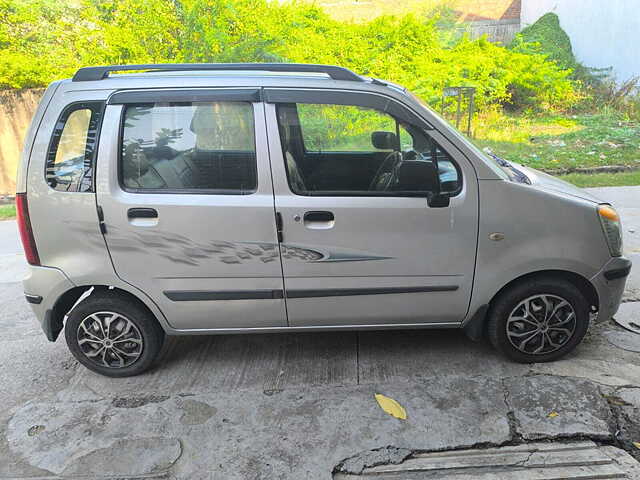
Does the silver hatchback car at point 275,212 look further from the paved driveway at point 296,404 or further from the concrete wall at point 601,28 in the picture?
the concrete wall at point 601,28

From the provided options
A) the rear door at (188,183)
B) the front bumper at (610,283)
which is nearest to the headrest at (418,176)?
the rear door at (188,183)

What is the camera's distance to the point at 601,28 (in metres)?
12.5

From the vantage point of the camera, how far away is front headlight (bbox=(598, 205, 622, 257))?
9.40 feet

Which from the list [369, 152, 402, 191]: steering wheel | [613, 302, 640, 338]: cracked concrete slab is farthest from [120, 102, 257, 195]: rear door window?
[613, 302, 640, 338]: cracked concrete slab

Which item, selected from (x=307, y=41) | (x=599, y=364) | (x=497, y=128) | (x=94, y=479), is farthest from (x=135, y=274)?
(x=497, y=128)

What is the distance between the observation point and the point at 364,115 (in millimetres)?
2926

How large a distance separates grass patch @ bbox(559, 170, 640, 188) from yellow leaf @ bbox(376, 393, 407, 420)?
615 cm

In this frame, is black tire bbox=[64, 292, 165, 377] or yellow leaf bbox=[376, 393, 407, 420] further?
black tire bbox=[64, 292, 165, 377]

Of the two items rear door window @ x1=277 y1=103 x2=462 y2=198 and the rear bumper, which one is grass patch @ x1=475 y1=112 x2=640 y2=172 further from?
the rear bumper

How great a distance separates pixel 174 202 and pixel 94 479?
150cm

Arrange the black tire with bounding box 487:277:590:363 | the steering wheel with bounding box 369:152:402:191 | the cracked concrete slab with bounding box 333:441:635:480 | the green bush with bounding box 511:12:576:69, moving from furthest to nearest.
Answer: the green bush with bounding box 511:12:576:69
the black tire with bounding box 487:277:590:363
the steering wheel with bounding box 369:152:402:191
the cracked concrete slab with bounding box 333:441:635:480

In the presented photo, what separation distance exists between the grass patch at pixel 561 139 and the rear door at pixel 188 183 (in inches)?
246

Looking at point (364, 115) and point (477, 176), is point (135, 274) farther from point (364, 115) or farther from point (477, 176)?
point (477, 176)

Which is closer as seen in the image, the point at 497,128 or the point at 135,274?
the point at 135,274
